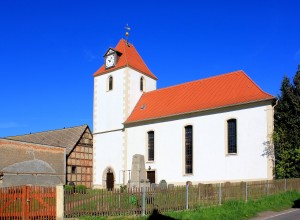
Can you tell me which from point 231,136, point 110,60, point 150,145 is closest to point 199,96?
point 231,136

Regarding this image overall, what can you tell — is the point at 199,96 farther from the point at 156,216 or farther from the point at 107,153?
the point at 156,216

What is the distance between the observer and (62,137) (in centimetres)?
4125

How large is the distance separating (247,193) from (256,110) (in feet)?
27.8

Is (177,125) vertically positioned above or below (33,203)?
above

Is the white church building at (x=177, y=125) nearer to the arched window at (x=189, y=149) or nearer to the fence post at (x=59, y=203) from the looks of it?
the arched window at (x=189, y=149)

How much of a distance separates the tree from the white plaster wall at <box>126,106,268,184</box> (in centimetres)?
142

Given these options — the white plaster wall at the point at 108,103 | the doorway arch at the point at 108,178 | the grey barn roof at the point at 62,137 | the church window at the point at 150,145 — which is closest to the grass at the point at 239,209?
the church window at the point at 150,145

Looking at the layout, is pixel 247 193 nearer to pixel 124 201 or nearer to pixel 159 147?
pixel 124 201

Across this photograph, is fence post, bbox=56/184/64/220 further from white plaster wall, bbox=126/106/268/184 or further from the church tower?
the church tower

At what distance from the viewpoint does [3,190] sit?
15242 mm

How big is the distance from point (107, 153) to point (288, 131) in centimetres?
1539

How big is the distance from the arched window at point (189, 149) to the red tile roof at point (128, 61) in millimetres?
9414

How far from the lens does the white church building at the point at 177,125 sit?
2553 cm

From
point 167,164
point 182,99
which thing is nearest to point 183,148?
point 167,164
